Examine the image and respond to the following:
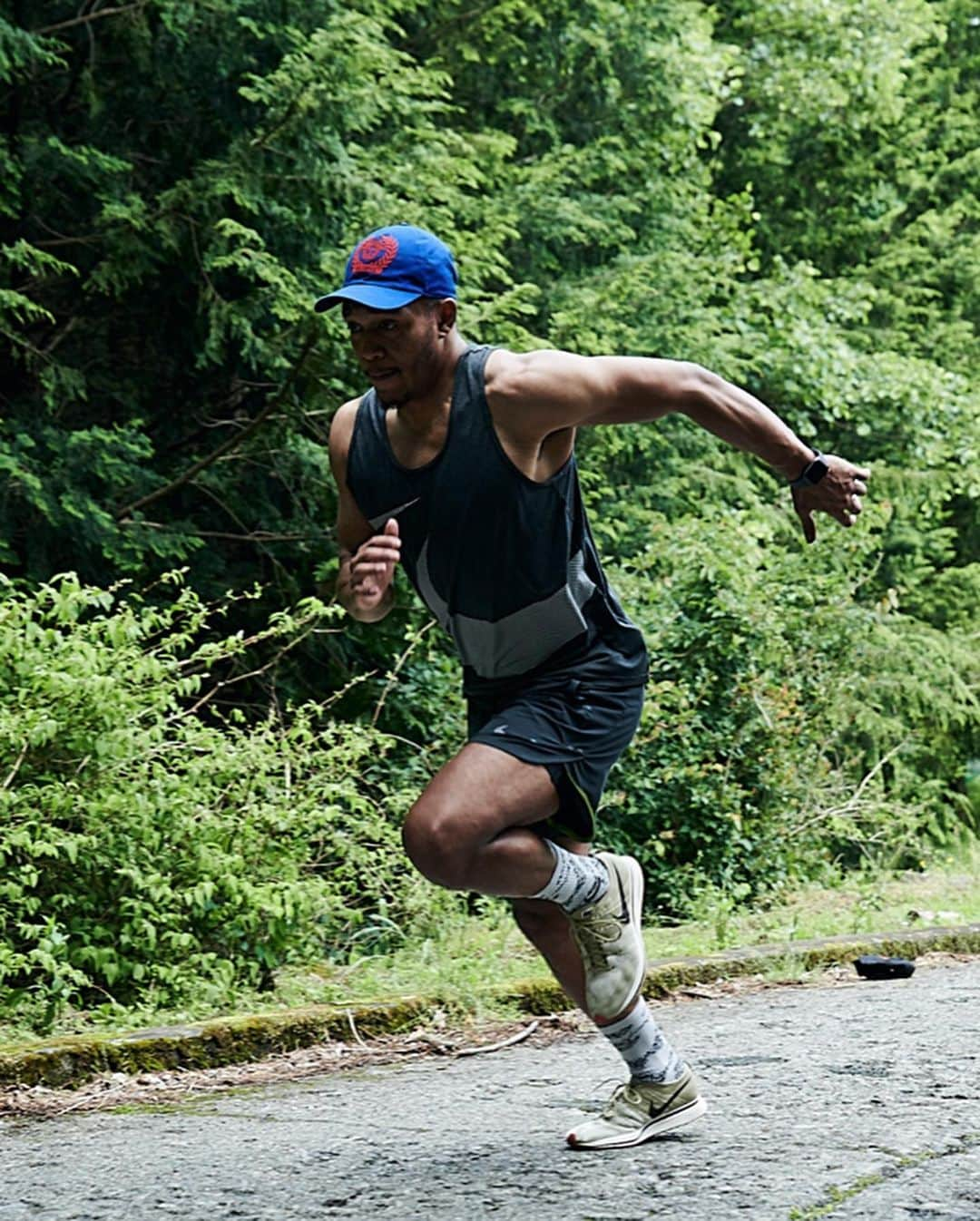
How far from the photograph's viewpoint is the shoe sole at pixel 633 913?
439 centimetres

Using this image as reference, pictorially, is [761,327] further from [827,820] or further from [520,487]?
[520,487]

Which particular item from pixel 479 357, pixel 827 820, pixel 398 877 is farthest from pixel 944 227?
pixel 479 357

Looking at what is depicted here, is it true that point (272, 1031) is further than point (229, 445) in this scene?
No

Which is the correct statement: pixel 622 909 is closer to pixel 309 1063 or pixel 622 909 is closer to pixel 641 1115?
pixel 641 1115

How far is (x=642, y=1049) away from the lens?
4.46 m

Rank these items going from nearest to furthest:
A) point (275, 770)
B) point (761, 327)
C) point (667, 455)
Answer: point (275, 770) < point (667, 455) < point (761, 327)

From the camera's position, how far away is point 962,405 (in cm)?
1922

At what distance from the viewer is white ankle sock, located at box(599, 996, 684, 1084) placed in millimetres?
4418

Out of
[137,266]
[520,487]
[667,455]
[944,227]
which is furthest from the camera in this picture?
[944,227]

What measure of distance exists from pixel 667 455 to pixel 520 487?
13034 mm

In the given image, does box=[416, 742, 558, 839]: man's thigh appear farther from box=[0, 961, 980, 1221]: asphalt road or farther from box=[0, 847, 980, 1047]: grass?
box=[0, 847, 980, 1047]: grass

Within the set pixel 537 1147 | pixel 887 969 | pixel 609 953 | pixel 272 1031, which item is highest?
pixel 609 953

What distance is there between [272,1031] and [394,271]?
110 inches

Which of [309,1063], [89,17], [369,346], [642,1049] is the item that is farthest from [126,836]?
[89,17]
